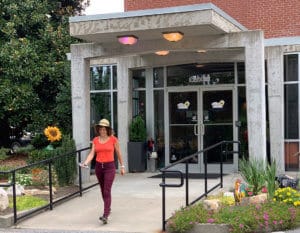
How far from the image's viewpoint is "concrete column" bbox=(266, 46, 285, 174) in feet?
42.5

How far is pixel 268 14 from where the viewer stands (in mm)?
14086

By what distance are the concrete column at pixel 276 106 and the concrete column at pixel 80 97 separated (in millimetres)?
4629

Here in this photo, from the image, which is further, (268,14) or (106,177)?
(268,14)

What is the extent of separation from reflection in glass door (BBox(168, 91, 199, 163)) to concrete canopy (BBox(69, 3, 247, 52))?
117 inches

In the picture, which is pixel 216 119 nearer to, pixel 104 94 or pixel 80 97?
pixel 104 94

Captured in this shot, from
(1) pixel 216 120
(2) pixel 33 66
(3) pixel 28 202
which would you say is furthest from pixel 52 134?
(2) pixel 33 66

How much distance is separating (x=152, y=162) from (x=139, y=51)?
375 cm

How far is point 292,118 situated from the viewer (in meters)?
13.2

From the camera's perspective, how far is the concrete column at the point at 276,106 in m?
13.0

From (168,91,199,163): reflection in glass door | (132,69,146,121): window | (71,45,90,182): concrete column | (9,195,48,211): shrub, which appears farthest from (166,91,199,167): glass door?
(9,195,48,211): shrub

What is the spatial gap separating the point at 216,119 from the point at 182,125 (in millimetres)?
980

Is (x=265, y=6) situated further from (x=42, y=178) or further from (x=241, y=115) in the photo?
(x=42, y=178)

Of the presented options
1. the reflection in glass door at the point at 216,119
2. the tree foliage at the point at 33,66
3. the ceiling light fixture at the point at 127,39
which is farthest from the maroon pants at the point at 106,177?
the tree foliage at the point at 33,66

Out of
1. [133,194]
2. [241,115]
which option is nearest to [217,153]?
[241,115]
